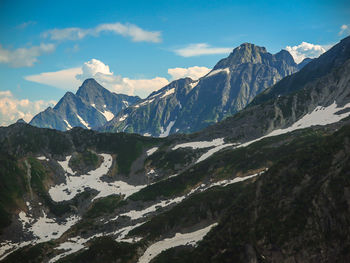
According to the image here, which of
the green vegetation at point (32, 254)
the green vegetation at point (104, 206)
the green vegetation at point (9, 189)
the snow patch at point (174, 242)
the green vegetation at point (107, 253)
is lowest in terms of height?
the snow patch at point (174, 242)

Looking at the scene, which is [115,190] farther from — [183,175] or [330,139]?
[330,139]

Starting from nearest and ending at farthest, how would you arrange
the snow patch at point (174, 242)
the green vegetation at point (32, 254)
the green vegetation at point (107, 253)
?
the snow patch at point (174, 242)
the green vegetation at point (107, 253)
the green vegetation at point (32, 254)

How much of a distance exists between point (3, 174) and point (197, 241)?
143 meters

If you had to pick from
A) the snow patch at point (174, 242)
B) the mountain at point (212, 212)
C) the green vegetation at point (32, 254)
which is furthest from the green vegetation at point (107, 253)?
the green vegetation at point (32, 254)

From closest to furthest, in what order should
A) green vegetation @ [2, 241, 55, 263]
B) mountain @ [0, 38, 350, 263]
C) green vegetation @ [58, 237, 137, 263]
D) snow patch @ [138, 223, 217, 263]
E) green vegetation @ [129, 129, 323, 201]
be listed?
mountain @ [0, 38, 350, 263] < snow patch @ [138, 223, 217, 263] < green vegetation @ [58, 237, 137, 263] < green vegetation @ [2, 241, 55, 263] < green vegetation @ [129, 129, 323, 201]

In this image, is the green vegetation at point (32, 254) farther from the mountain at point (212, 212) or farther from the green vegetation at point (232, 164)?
the green vegetation at point (232, 164)

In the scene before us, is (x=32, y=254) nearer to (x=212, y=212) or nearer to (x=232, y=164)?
(x=212, y=212)

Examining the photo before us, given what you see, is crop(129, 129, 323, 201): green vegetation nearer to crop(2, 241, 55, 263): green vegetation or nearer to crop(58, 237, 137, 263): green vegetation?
crop(2, 241, 55, 263): green vegetation

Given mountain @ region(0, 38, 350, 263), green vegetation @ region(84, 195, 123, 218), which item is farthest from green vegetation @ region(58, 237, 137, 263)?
green vegetation @ region(84, 195, 123, 218)

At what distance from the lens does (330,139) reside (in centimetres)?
11031

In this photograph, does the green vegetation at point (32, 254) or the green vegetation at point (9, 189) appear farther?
the green vegetation at point (9, 189)

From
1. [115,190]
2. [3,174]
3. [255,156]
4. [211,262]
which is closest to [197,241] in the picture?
[211,262]

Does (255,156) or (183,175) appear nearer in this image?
(255,156)

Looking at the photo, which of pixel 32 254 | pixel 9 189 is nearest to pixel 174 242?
pixel 32 254
